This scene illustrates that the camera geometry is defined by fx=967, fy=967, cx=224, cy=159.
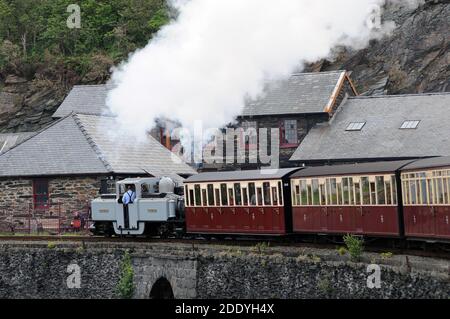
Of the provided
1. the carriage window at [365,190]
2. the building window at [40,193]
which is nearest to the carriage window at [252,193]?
the carriage window at [365,190]

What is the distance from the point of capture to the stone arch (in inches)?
1217

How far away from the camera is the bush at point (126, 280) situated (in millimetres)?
31156

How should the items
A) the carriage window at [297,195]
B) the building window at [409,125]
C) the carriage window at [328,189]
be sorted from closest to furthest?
the carriage window at [328,189] → the carriage window at [297,195] → the building window at [409,125]

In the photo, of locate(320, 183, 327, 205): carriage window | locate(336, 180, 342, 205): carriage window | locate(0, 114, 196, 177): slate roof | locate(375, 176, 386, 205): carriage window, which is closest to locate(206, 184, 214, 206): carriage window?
locate(320, 183, 327, 205): carriage window

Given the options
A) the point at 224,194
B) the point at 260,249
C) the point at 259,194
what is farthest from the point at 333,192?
the point at 224,194

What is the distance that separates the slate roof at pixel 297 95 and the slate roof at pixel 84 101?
11.2 meters

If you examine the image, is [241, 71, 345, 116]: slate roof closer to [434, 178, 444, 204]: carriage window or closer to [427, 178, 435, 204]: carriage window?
[427, 178, 435, 204]: carriage window

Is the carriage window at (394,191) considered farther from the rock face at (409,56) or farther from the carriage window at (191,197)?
the rock face at (409,56)

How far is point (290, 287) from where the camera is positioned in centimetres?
2678

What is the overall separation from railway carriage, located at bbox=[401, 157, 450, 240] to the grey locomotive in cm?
1022

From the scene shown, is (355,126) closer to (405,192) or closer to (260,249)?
(260,249)
